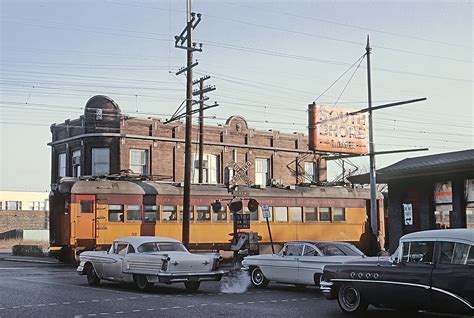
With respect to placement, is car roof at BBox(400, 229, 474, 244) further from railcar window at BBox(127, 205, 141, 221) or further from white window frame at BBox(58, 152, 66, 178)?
white window frame at BBox(58, 152, 66, 178)

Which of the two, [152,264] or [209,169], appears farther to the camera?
[209,169]

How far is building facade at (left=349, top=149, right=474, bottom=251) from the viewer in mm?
22219

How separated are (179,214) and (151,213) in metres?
1.35

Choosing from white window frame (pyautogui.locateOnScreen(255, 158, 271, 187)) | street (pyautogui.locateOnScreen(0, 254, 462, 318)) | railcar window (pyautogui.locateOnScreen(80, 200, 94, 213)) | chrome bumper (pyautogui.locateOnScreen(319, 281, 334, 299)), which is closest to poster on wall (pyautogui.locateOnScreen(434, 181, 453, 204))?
street (pyautogui.locateOnScreen(0, 254, 462, 318))

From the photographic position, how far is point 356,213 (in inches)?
1350

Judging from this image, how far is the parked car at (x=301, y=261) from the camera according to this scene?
17469 mm

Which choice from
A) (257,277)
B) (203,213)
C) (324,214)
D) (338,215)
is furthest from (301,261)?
(338,215)

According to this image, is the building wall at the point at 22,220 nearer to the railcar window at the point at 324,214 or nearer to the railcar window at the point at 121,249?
the railcar window at the point at 324,214

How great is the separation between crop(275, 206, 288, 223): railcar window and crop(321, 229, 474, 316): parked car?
60.7 ft

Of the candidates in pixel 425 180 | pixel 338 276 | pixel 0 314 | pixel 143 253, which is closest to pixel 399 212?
pixel 425 180

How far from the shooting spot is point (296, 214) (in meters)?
32.5

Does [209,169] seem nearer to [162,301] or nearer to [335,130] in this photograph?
[335,130]

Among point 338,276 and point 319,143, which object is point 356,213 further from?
point 338,276

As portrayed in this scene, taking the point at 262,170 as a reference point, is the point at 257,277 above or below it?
below
